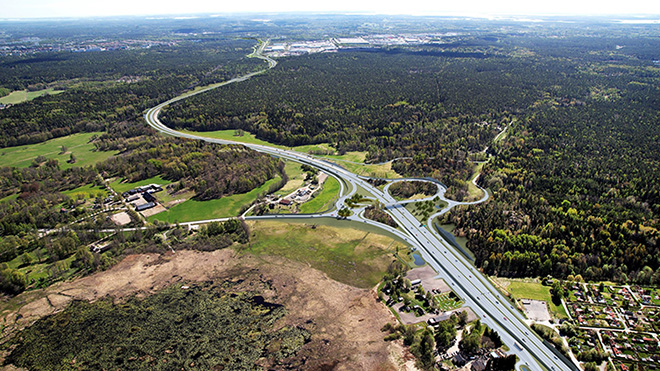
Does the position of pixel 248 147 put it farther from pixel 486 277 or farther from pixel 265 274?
pixel 486 277

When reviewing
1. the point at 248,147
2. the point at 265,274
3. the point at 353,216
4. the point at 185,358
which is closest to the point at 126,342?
the point at 185,358

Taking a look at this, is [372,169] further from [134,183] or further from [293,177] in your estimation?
[134,183]

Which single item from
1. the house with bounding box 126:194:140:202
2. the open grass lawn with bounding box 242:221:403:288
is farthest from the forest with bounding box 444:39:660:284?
the house with bounding box 126:194:140:202

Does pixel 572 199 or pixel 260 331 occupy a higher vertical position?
pixel 572 199

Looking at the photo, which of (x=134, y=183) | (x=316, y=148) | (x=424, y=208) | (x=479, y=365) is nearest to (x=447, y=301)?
(x=479, y=365)

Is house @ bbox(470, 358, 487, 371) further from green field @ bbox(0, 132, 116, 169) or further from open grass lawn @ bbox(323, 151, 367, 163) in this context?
green field @ bbox(0, 132, 116, 169)

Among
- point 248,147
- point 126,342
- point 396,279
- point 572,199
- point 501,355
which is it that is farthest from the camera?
point 248,147

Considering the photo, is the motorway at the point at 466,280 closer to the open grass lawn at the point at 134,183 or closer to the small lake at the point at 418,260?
the small lake at the point at 418,260

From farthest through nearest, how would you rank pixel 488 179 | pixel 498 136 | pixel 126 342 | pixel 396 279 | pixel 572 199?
pixel 498 136
pixel 488 179
pixel 572 199
pixel 396 279
pixel 126 342
